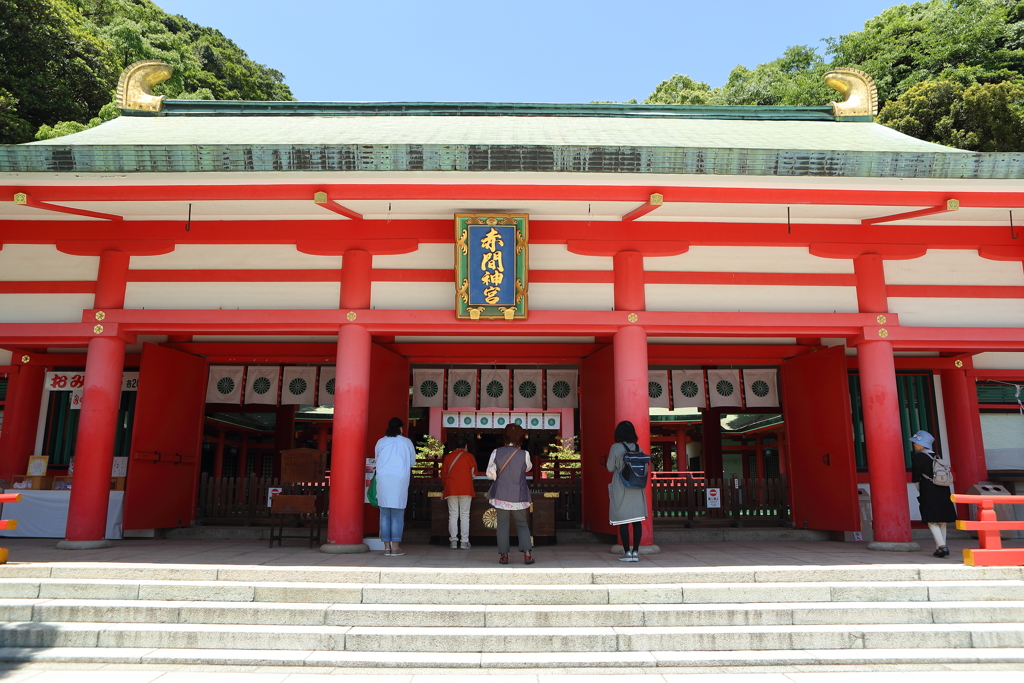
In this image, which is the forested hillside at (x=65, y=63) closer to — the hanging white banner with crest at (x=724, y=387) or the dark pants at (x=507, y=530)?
the hanging white banner with crest at (x=724, y=387)

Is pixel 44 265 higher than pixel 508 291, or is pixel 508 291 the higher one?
pixel 44 265

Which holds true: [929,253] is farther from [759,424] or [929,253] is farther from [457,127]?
[759,424]

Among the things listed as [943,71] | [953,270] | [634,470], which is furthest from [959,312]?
[943,71]

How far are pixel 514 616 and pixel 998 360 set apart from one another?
9.10 meters

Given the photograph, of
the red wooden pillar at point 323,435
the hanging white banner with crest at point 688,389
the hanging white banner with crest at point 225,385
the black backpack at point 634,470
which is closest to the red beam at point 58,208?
A: the hanging white banner with crest at point 225,385

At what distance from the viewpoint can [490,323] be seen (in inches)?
285

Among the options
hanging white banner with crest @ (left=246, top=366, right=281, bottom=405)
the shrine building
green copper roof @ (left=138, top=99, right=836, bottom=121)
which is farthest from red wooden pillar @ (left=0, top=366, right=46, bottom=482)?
green copper roof @ (left=138, top=99, right=836, bottom=121)

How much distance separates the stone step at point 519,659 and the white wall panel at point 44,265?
15.3 ft

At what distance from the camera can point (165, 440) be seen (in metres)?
9.03

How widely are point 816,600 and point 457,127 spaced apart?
688 centimetres

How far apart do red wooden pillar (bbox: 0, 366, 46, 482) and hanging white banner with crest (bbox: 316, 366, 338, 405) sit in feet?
13.5

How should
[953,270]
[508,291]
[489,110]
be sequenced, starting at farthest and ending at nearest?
[489,110], [953,270], [508,291]

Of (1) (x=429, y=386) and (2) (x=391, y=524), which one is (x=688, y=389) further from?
(2) (x=391, y=524)

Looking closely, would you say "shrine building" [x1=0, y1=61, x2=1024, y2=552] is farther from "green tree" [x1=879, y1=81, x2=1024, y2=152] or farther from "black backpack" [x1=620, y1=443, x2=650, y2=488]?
"green tree" [x1=879, y1=81, x2=1024, y2=152]
